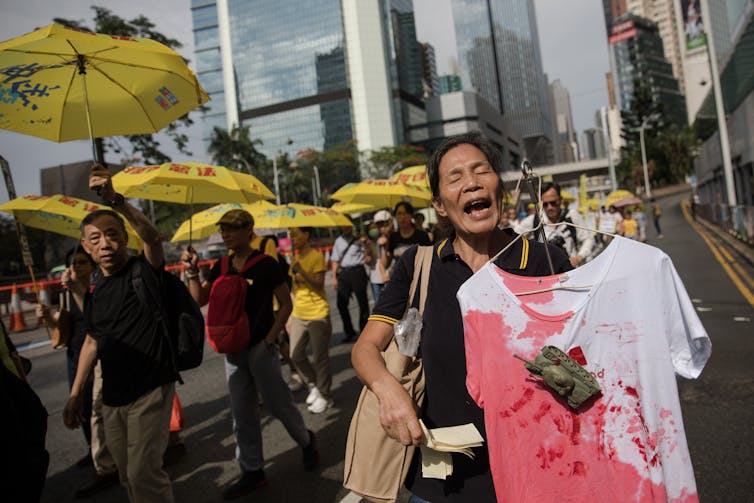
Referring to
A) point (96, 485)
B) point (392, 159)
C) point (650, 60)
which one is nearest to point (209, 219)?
point (96, 485)

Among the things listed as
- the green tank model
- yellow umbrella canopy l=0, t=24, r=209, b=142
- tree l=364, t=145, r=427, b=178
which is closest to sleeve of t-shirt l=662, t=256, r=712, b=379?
the green tank model

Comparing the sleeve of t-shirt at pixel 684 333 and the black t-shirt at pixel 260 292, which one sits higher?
the black t-shirt at pixel 260 292

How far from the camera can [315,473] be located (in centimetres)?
378

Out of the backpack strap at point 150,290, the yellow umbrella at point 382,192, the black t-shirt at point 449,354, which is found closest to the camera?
the black t-shirt at point 449,354

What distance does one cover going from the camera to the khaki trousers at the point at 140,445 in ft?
8.89

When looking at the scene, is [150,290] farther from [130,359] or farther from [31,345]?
[31,345]

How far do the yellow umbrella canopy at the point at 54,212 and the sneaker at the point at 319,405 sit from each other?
7.58 ft

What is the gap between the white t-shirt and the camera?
1403 millimetres

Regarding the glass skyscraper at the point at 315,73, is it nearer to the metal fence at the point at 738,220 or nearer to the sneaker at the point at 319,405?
the metal fence at the point at 738,220

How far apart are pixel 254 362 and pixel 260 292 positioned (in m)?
0.52

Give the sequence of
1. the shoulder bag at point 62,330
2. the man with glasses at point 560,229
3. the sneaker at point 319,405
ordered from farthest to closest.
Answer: the sneaker at point 319,405, the man with glasses at point 560,229, the shoulder bag at point 62,330

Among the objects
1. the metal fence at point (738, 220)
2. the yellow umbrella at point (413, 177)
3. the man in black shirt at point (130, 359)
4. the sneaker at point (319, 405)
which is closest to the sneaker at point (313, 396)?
the sneaker at point (319, 405)

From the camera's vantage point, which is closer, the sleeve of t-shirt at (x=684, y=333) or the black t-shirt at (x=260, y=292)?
the sleeve of t-shirt at (x=684, y=333)

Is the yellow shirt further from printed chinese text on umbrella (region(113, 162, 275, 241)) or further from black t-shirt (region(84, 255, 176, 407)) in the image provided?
black t-shirt (region(84, 255, 176, 407))
